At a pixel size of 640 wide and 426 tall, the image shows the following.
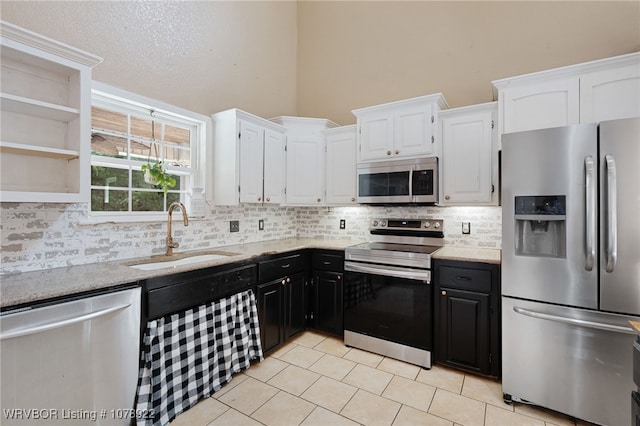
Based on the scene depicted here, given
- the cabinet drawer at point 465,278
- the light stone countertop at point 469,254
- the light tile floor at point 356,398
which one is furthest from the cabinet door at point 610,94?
the light tile floor at point 356,398

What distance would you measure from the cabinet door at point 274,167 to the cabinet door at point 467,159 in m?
1.73

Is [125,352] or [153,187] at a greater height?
[153,187]

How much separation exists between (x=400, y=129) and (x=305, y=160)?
45.6 inches

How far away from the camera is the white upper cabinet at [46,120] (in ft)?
5.45

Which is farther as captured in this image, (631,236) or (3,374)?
(631,236)

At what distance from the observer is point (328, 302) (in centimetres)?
302

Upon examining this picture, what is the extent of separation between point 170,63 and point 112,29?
0.47m

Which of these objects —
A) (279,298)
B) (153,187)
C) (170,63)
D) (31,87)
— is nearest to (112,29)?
(170,63)

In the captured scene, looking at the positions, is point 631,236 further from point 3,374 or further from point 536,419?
point 3,374

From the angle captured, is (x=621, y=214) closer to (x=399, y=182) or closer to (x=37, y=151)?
(x=399, y=182)

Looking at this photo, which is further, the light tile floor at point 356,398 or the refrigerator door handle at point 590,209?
the light tile floor at point 356,398

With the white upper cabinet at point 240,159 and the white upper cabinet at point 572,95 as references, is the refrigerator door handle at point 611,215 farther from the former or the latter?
the white upper cabinet at point 240,159

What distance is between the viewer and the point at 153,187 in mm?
2582

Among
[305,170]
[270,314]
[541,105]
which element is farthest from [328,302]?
[541,105]
